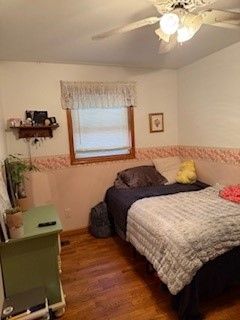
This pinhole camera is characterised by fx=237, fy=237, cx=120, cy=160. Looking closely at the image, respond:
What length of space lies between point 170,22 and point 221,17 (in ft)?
1.42

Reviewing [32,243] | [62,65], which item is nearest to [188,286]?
[32,243]

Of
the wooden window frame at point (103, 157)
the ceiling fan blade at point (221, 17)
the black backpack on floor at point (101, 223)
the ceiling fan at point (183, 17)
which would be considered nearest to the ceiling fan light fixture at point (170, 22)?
the ceiling fan at point (183, 17)

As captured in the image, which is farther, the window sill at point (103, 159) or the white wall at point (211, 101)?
the window sill at point (103, 159)

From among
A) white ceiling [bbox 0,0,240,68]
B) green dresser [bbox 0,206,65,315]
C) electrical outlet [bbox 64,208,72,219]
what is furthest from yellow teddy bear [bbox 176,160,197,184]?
green dresser [bbox 0,206,65,315]

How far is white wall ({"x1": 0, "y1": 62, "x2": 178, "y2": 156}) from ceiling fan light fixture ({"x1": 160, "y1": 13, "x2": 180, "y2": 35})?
207cm

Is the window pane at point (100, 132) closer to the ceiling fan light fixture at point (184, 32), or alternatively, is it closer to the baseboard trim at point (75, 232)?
the baseboard trim at point (75, 232)

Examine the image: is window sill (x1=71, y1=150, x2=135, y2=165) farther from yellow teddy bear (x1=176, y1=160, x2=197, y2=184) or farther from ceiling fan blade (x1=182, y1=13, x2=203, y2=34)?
ceiling fan blade (x1=182, y1=13, x2=203, y2=34)

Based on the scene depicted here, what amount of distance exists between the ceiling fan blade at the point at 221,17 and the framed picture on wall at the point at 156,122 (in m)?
2.08

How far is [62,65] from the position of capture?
3205 mm

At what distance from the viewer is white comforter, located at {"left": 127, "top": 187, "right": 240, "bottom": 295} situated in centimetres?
174

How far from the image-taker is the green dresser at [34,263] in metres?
1.78

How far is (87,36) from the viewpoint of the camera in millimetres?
2305

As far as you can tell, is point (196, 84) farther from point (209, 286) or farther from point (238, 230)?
point (209, 286)

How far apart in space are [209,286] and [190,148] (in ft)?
7.35
